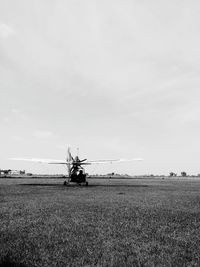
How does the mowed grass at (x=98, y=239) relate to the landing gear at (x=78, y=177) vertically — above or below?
below

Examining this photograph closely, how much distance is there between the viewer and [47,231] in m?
12.3

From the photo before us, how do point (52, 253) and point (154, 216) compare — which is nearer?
point (52, 253)

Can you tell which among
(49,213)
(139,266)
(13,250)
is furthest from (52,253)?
(49,213)

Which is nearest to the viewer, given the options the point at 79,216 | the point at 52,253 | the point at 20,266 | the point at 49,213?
the point at 20,266

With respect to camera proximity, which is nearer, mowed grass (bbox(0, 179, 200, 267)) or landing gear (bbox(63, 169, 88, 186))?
mowed grass (bbox(0, 179, 200, 267))

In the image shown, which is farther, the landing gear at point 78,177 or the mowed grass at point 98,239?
the landing gear at point 78,177

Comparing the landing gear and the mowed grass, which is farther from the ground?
the landing gear

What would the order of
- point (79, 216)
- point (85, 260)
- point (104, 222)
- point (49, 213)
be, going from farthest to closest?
point (49, 213)
point (79, 216)
point (104, 222)
point (85, 260)

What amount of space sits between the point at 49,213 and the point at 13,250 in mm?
8308

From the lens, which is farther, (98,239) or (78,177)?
(78,177)

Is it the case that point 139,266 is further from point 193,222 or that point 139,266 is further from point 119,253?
point 193,222

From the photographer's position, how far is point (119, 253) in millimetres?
9125

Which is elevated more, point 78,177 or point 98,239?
point 78,177

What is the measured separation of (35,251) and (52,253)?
54 cm
